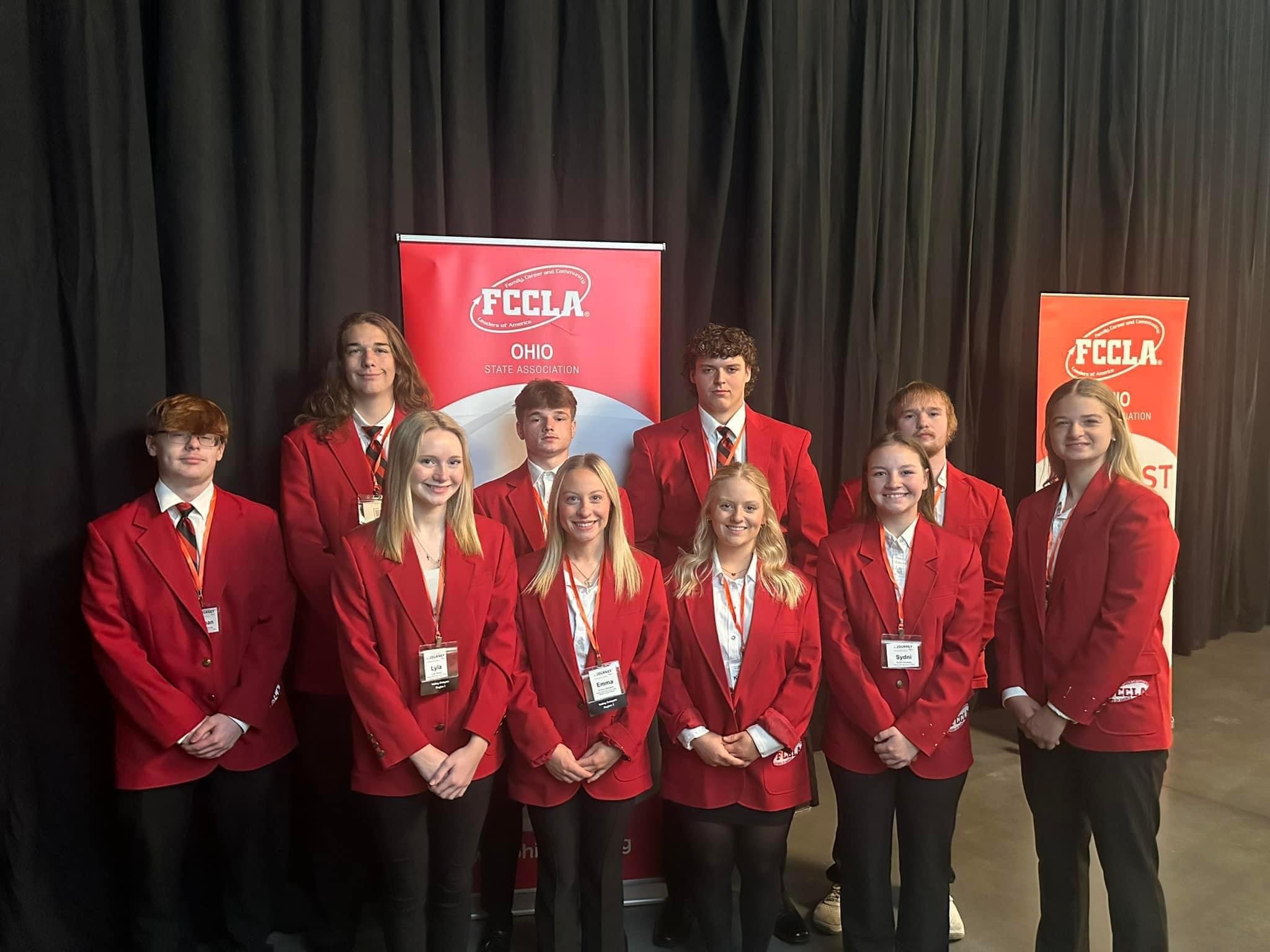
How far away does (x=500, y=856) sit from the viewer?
254 centimetres

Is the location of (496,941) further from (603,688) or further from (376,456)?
(376,456)

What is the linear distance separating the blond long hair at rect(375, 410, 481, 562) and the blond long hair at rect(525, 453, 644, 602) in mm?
188

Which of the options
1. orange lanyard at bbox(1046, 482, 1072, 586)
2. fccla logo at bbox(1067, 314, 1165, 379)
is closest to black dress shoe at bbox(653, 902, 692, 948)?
orange lanyard at bbox(1046, 482, 1072, 586)

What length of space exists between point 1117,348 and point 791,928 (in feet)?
10.3

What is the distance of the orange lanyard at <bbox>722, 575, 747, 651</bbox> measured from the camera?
2268mm

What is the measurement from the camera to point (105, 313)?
2.52m

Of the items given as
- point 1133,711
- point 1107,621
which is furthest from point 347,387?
Result: point 1133,711

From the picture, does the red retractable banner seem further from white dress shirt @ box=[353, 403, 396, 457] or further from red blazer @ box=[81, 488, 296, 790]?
red blazer @ box=[81, 488, 296, 790]

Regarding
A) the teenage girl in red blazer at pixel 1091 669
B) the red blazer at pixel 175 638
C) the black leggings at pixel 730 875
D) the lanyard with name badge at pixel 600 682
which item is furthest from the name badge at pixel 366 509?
the teenage girl in red blazer at pixel 1091 669

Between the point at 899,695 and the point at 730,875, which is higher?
the point at 899,695

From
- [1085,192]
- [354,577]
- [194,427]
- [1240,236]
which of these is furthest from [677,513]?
[1240,236]

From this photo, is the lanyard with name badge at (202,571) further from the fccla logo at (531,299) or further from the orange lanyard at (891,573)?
the orange lanyard at (891,573)

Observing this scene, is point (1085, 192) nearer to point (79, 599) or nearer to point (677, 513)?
point (677, 513)

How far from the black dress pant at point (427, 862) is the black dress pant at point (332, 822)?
0.46 metres
